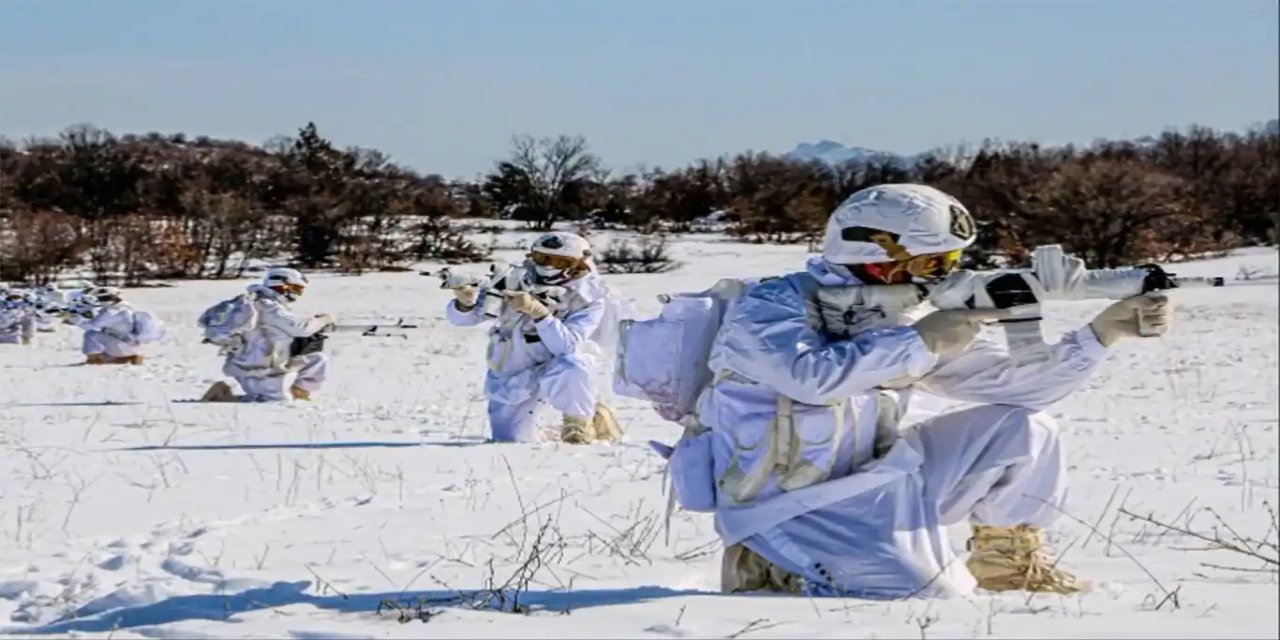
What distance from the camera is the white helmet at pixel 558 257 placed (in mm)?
9695

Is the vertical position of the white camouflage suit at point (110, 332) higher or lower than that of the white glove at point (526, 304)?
lower

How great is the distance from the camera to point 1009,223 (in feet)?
31.3

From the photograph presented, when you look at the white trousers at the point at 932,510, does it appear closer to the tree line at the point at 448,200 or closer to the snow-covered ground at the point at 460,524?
the snow-covered ground at the point at 460,524

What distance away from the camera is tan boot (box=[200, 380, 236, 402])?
521 inches

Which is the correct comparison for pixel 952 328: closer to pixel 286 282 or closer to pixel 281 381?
pixel 286 282

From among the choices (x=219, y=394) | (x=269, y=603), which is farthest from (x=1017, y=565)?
(x=219, y=394)

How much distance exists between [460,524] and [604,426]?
4237mm

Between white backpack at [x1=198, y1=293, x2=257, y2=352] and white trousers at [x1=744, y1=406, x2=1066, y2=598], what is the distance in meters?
9.58

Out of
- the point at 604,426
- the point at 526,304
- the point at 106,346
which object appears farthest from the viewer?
the point at 106,346

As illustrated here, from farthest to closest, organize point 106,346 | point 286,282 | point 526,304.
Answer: point 106,346, point 286,282, point 526,304

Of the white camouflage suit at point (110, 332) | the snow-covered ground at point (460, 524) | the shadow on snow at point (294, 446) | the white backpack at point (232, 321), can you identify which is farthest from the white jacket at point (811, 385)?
the white camouflage suit at point (110, 332)

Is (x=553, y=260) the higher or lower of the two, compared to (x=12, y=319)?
higher

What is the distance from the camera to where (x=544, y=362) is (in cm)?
1004

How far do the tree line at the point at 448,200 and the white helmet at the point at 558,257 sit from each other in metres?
0.18
